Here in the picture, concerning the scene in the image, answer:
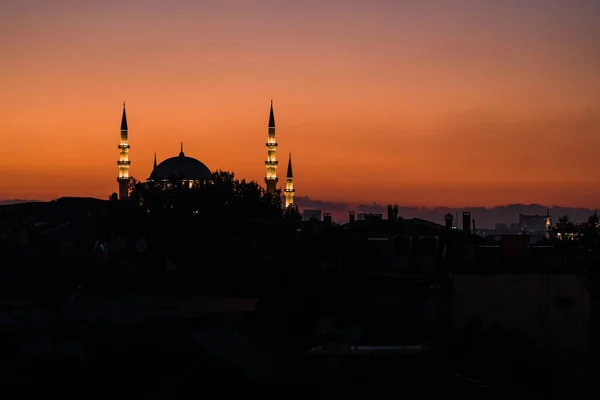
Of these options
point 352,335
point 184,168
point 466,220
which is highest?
point 184,168

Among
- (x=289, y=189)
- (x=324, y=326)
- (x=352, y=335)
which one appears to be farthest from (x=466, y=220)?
(x=289, y=189)

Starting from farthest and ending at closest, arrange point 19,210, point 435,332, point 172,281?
point 19,210 < point 172,281 < point 435,332

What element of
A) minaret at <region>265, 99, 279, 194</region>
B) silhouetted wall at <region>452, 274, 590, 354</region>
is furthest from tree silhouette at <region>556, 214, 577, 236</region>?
silhouetted wall at <region>452, 274, 590, 354</region>

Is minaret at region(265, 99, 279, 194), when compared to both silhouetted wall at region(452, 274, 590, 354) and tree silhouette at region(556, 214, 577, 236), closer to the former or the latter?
tree silhouette at region(556, 214, 577, 236)

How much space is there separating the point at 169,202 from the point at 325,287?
173ft

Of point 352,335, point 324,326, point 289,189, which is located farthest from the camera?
point 289,189

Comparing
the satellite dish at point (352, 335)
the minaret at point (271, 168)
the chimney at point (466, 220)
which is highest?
the minaret at point (271, 168)

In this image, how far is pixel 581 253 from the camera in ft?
158

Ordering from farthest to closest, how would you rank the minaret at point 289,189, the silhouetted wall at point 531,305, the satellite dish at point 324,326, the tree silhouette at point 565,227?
the minaret at point 289,189, the tree silhouette at point 565,227, the silhouetted wall at point 531,305, the satellite dish at point 324,326

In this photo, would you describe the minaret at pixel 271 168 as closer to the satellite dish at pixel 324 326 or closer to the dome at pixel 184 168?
the dome at pixel 184 168

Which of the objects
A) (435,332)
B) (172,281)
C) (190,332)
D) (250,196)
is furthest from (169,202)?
(190,332)

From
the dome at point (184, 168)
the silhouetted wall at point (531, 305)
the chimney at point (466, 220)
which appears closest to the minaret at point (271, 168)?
the dome at point (184, 168)

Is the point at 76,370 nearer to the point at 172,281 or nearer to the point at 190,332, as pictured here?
the point at 190,332

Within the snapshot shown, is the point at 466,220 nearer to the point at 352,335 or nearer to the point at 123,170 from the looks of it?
the point at 352,335
